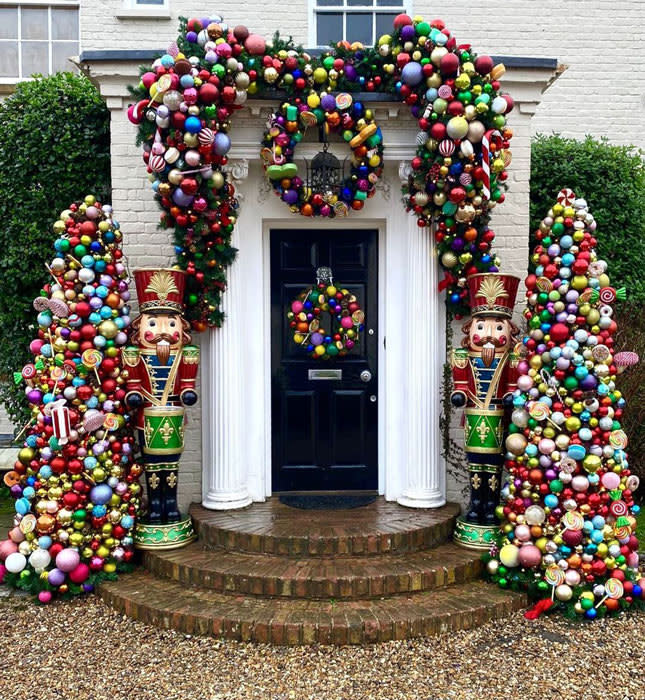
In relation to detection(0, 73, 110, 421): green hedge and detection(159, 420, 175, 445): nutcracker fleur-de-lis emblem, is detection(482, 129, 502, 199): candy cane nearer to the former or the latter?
detection(159, 420, 175, 445): nutcracker fleur-de-lis emblem

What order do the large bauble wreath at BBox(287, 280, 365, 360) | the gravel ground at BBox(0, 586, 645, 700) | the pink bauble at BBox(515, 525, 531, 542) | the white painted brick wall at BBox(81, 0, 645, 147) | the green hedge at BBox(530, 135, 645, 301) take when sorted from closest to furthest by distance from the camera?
the gravel ground at BBox(0, 586, 645, 700) → the pink bauble at BBox(515, 525, 531, 542) → the large bauble wreath at BBox(287, 280, 365, 360) → the green hedge at BBox(530, 135, 645, 301) → the white painted brick wall at BBox(81, 0, 645, 147)

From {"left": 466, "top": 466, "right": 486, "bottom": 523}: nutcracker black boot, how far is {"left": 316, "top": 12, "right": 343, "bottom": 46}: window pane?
17.8ft

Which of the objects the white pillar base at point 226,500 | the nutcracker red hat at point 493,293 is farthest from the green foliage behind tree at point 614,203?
the white pillar base at point 226,500

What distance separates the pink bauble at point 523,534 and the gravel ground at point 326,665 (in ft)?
1.62

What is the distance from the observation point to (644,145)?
8.24m

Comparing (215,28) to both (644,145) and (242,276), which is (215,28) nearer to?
(242,276)

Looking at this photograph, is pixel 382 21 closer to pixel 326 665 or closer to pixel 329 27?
pixel 329 27

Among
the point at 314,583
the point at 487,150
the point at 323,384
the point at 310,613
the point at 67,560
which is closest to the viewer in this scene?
the point at 310,613

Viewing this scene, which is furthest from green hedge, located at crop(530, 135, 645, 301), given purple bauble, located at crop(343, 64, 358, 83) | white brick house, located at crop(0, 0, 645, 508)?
purple bauble, located at crop(343, 64, 358, 83)

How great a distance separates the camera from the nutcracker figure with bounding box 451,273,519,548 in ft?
14.6

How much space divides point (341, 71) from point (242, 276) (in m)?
1.62

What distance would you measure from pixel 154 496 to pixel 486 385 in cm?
245

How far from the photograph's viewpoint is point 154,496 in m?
4.57

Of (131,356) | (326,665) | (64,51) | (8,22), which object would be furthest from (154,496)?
(8,22)
